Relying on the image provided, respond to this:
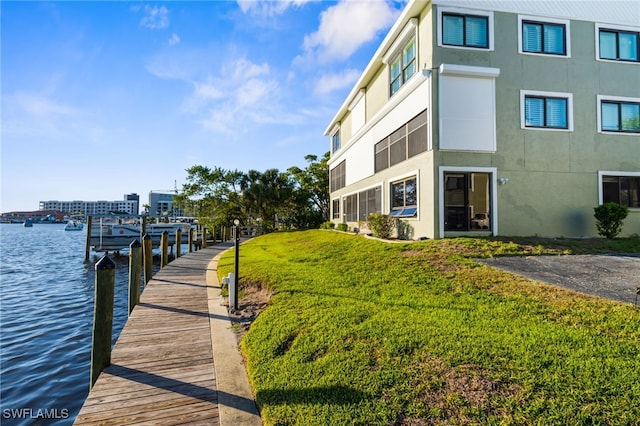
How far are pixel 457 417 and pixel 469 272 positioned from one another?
4.58m

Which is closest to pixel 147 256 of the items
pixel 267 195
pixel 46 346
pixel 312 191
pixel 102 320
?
pixel 46 346

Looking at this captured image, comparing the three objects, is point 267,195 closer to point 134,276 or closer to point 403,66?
point 403,66

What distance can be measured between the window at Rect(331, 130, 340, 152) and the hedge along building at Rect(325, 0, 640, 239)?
38.5 ft

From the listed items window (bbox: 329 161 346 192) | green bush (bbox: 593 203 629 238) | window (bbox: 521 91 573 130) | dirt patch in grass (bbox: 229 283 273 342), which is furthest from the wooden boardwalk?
window (bbox: 329 161 346 192)

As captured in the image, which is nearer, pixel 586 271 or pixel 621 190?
pixel 586 271

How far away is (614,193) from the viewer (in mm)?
11781

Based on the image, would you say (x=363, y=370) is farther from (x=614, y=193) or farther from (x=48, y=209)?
(x=48, y=209)

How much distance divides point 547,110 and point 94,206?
129245 mm

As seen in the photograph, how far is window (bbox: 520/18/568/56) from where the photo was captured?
11.6 m

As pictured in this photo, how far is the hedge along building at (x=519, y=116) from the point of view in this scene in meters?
10.8

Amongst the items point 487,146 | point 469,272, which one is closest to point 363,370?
point 469,272

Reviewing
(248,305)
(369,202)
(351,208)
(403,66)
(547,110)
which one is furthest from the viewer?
(351,208)

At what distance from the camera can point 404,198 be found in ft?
42.6

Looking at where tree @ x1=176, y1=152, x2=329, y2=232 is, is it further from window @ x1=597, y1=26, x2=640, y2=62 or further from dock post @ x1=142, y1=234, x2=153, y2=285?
window @ x1=597, y1=26, x2=640, y2=62
